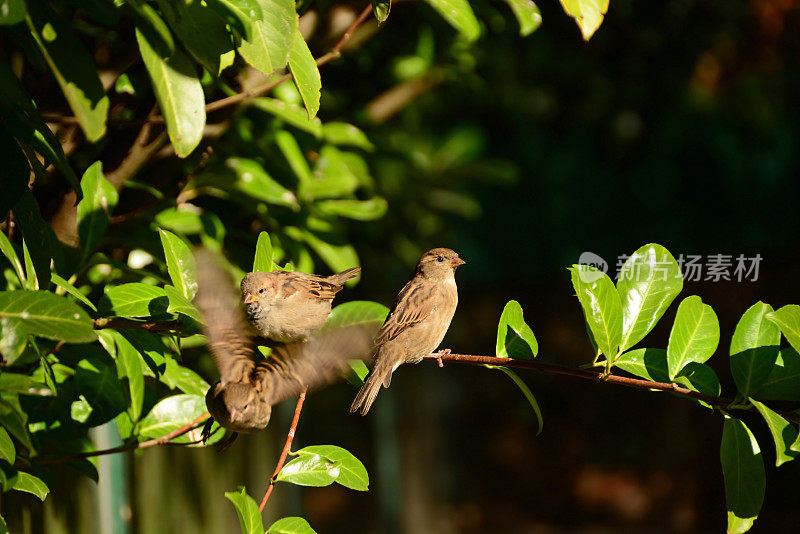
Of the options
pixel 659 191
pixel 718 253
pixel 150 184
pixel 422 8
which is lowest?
pixel 718 253

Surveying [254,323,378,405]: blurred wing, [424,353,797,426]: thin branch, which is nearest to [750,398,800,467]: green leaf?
[424,353,797,426]: thin branch

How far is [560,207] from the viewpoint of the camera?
4621mm

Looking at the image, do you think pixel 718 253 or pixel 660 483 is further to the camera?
pixel 660 483

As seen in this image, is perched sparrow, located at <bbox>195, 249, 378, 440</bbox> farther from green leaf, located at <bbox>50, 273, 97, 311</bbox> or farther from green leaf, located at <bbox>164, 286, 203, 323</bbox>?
green leaf, located at <bbox>50, 273, 97, 311</bbox>

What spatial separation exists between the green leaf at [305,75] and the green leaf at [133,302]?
1.17 ft

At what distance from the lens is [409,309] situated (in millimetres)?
1632

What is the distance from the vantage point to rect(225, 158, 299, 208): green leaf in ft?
5.28

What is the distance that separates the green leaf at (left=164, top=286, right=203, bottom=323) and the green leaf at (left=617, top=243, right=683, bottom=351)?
2.09 ft

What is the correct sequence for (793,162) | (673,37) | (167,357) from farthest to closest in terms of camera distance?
(793,162), (673,37), (167,357)

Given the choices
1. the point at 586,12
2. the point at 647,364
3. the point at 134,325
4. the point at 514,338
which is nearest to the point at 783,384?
the point at 647,364

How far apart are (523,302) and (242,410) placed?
4.18 meters

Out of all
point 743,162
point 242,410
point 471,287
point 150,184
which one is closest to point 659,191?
point 743,162

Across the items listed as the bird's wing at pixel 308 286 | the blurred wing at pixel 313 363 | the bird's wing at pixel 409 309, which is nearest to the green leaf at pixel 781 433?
the blurred wing at pixel 313 363

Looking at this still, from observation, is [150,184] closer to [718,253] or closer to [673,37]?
[673,37]
